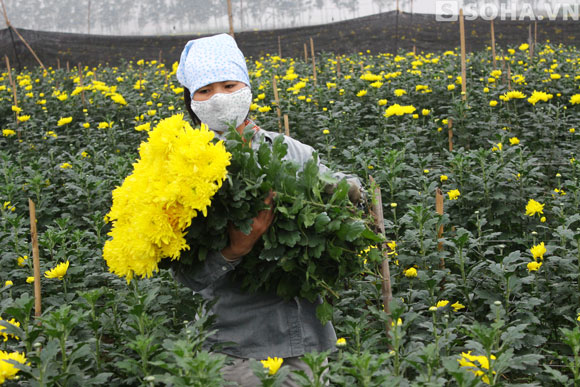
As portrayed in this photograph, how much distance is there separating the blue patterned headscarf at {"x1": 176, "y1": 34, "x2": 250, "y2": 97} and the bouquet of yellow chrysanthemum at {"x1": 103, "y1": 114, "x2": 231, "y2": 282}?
0.64 m

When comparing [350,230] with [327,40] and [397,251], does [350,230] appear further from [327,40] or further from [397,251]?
[327,40]

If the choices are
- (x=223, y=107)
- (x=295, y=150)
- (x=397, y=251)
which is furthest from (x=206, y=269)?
(x=397, y=251)

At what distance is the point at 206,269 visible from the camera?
1.99 meters

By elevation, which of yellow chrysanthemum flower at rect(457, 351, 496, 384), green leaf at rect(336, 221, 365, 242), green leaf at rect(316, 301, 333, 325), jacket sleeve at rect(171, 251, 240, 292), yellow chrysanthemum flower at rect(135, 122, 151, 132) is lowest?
yellow chrysanthemum flower at rect(457, 351, 496, 384)

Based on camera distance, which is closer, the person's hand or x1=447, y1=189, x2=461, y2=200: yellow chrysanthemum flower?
the person's hand

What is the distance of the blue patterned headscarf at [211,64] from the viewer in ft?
7.80

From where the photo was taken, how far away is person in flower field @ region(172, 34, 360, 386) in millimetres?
1973

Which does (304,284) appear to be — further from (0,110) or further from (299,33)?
(299,33)

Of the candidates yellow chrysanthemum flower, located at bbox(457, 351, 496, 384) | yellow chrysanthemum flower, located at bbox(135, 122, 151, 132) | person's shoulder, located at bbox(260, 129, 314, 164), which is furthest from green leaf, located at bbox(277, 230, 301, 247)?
yellow chrysanthemum flower, located at bbox(135, 122, 151, 132)

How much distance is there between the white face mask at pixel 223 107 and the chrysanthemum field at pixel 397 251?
0.58 metres

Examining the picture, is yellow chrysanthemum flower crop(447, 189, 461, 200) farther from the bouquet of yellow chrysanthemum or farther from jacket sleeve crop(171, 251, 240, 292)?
the bouquet of yellow chrysanthemum

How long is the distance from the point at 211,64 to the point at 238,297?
34.0 inches

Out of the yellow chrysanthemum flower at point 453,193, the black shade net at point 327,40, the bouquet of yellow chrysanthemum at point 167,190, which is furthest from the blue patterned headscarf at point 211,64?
the black shade net at point 327,40

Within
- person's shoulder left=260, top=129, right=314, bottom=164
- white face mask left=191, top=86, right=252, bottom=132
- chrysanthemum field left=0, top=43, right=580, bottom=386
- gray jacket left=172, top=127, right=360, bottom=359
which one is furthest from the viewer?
white face mask left=191, top=86, right=252, bottom=132
